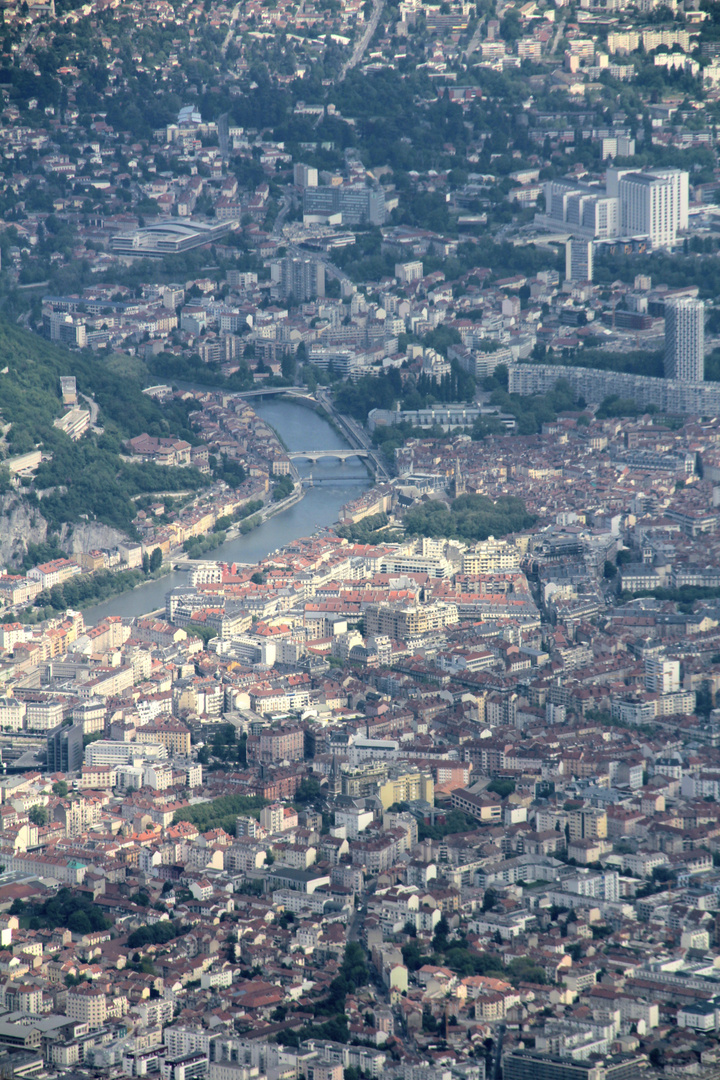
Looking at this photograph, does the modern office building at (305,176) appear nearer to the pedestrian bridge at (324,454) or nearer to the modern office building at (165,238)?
the modern office building at (165,238)

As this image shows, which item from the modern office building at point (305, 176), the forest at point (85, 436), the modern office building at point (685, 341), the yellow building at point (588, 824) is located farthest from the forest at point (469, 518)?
the modern office building at point (305, 176)

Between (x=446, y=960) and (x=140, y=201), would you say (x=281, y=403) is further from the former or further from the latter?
(x=446, y=960)

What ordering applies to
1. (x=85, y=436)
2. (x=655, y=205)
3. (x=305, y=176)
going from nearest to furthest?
1. (x=85, y=436)
2. (x=655, y=205)
3. (x=305, y=176)

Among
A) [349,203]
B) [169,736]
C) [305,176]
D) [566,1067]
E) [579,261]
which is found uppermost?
[305,176]

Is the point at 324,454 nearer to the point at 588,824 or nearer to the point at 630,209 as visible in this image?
the point at 630,209

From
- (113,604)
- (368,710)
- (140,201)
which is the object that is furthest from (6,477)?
(140,201)

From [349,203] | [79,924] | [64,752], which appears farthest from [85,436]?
[79,924]

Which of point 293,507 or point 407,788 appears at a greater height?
point 293,507

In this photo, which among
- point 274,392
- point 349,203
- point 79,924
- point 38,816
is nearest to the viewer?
point 79,924
